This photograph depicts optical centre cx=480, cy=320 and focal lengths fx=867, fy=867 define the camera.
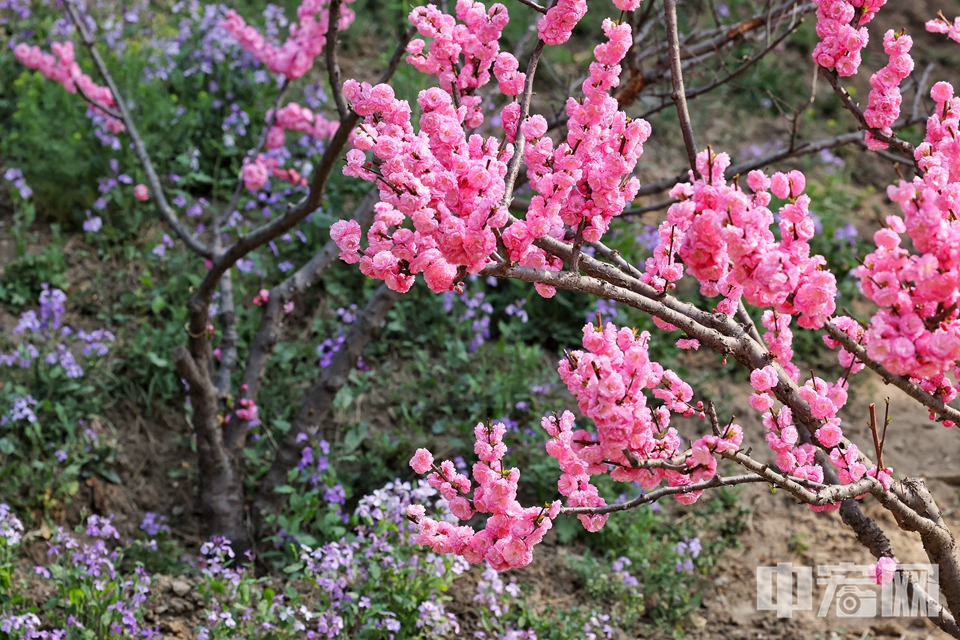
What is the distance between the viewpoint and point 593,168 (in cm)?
178

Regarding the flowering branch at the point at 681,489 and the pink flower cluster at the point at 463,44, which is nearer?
the flowering branch at the point at 681,489

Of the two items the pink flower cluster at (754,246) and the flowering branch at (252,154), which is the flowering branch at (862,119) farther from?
the flowering branch at (252,154)

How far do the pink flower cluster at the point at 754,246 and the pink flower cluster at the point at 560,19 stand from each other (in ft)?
1.74

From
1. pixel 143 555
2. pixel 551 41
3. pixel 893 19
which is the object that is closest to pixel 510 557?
pixel 551 41

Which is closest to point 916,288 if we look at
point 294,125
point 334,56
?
point 334,56

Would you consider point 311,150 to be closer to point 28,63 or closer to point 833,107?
point 28,63

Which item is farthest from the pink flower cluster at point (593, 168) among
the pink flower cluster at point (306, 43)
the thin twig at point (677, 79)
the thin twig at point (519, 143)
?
the pink flower cluster at point (306, 43)

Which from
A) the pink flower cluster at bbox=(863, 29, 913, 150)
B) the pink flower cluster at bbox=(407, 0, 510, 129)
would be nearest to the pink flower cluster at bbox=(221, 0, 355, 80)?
the pink flower cluster at bbox=(407, 0, 510, 129)

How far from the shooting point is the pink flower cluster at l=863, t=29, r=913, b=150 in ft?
6.76

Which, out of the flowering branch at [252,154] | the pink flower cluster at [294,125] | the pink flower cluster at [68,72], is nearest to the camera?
the flowering branch at [252,154]

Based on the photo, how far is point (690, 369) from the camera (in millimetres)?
4680

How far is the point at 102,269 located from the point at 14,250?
1.62ft

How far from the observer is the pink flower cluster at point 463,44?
2.09 metres

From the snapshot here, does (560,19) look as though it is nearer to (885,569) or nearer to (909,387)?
(909,387)
